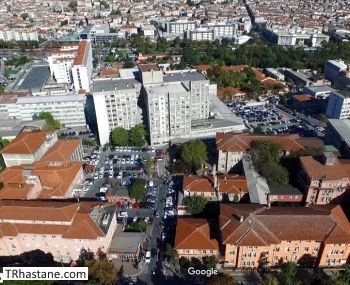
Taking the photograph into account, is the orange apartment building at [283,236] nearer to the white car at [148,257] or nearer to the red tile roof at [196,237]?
the red tile roof at [196,237]

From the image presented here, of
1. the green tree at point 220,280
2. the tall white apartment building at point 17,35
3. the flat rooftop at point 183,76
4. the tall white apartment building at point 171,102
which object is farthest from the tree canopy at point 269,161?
the tall white apartment building at point 17,35

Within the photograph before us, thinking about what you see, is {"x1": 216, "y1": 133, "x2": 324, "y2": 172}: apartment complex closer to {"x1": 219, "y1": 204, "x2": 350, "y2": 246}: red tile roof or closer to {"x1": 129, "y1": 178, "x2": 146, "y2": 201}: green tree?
{"x1": 129, "y1": 178, "x2": 146, "y2": 201}: green tree

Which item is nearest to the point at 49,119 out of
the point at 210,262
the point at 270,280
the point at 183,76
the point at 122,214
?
the point at 183,76

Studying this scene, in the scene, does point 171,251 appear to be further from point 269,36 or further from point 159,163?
point 269,36

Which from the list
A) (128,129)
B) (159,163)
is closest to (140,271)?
(159,163)

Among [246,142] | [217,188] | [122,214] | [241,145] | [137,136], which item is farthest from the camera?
[137,136]

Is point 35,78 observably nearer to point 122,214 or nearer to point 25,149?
point 25,149
